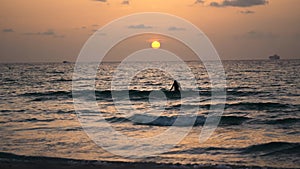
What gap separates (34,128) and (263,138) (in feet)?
32.8

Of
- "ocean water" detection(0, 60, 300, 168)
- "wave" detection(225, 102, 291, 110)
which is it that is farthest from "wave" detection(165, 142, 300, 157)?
"wave" detection(225, 102, 291, 110)

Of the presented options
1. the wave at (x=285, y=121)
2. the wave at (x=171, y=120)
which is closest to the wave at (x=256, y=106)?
the wave at (x=171, y=120)

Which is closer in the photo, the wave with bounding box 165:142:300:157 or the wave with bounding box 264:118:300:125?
the wave with bounding box 165:142:300:157

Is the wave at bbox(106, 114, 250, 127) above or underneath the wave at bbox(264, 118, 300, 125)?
above

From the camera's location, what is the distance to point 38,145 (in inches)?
544

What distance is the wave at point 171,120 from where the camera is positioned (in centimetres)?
2028

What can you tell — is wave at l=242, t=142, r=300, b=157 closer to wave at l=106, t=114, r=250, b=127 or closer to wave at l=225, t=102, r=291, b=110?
wave at l=106, t=114, r=250, b=127

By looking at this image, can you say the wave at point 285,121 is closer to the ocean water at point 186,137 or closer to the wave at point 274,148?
the ocean water at point 186,137

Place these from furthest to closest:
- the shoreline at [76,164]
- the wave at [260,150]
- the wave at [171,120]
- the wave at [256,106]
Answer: the wave at [256,106] → the wave at [171,120] → the wave at [260,150] → the shoreline at [76,164]

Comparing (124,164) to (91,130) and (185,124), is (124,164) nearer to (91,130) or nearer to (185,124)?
(91,130)

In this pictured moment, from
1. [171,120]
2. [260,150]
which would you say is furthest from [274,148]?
[171,120]

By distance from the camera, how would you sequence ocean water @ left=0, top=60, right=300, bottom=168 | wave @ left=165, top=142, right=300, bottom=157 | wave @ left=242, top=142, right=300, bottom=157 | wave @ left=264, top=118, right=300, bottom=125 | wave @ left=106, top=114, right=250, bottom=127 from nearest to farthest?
ocean water @ left=0, top=60, right=300, bottom=168 < wave @ left=165, top=142, right=300, bottom=157 < wave @ left=242, top=142, right=300, bottom=157 < wave @ left=264, top=118, right=300, bottom=125 < wave @ left=106, top=114, right=250, bottom=127

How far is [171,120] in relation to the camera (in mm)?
21641

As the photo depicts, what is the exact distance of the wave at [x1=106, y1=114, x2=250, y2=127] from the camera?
66.5ft
